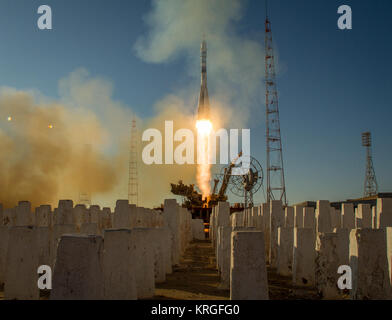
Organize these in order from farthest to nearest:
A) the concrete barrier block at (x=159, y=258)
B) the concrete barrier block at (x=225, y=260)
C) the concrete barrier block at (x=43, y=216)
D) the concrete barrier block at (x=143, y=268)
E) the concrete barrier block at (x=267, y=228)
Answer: the concrete barrier block at (x=43, y=216) < the concrete barrier block at (x=267, y=228) < the concrete barrier block at (x=159, y=258) < the concrete barrier block at (x=225, y=260) < the concrete barrier block at (x=143, y=268)

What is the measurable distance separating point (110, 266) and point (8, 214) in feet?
37.7

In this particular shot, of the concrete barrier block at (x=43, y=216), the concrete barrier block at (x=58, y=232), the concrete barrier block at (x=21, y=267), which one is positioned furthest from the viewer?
the concrete barrier block at (x=43, y=216)

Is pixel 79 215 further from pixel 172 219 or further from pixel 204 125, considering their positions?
pixel 204 125

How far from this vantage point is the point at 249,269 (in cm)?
613

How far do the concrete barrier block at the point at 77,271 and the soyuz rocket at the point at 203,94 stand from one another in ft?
166

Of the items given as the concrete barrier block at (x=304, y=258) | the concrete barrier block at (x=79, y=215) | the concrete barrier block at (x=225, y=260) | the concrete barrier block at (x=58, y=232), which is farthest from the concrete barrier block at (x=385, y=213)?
the concrete barrier block at (x=79, y=215)

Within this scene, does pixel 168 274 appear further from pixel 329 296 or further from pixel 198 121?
pixel 198 121

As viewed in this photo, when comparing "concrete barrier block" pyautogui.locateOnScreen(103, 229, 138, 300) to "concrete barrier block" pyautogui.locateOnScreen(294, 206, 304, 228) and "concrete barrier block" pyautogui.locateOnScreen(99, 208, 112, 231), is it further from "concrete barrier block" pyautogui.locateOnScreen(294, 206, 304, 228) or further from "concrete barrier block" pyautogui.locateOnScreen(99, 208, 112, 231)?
"concrete barrier block" pyautogui.locateOnScreen(99, 208, 112, 231)

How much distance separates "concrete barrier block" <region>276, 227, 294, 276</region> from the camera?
10844 millimetres

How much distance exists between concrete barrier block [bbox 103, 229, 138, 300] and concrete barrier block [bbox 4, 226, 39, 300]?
1.98 meters

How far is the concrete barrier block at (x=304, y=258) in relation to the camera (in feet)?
30.0

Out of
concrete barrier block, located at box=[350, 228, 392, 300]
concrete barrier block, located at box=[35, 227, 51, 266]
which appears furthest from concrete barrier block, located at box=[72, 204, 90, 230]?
concrete barrier block, located at box=[350, 228, 392, 300]

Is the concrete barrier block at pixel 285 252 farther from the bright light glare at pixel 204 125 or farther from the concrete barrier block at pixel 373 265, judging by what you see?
the bright light glare at pixel 204 125
